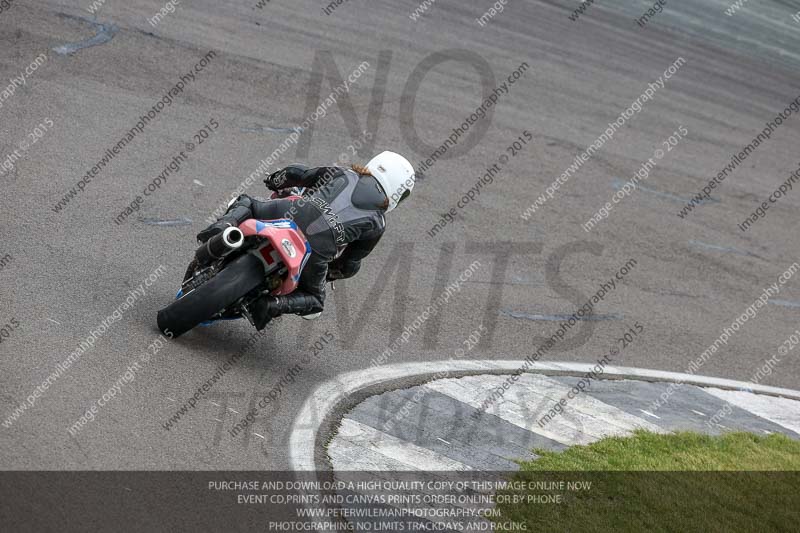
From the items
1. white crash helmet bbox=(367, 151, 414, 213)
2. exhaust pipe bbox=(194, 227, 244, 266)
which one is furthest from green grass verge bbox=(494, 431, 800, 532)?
exhaust pipe bbox=(194, 227, 244, 266)

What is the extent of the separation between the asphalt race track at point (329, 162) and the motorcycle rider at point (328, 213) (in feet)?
1.79

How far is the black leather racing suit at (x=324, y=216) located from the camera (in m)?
7.89

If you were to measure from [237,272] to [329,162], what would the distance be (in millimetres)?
5277

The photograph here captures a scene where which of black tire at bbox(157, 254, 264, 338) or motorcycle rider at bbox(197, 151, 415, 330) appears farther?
motorcycle rider at bbox(197, 151, 415, 330)

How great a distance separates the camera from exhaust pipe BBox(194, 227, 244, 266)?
745cm

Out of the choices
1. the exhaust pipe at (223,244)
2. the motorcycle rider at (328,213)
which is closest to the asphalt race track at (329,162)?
the motorcycle rider at (328,213)

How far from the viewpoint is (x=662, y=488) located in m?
7.42

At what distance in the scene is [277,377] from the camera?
7848 mm

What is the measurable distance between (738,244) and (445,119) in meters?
4.52

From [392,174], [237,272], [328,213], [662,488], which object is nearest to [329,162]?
[392,174]

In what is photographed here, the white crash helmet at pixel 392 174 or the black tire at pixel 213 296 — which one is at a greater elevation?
the white crash helmet at pixel 392 174

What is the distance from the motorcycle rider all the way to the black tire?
0.23m

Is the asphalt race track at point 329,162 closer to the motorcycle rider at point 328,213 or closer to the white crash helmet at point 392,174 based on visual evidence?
the motorcycle rider at point 328,213

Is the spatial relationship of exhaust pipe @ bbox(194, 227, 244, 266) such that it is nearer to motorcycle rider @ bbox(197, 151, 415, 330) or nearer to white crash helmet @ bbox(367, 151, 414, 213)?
motorcycle rider @ bbox(197, 151, 415, 330)
